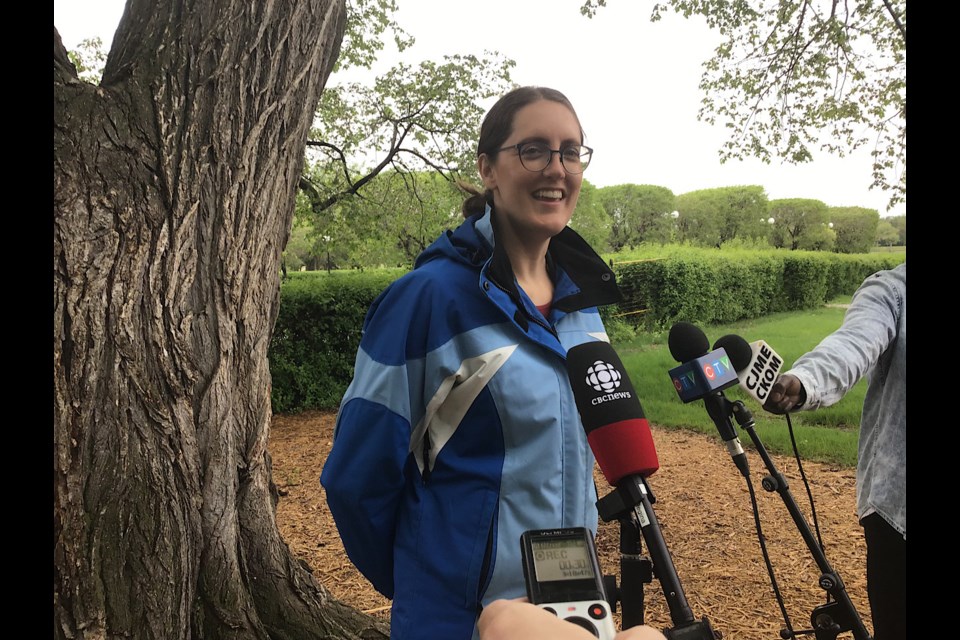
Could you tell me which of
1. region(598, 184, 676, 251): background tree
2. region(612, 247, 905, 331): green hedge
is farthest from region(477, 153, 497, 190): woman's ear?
region(598, 184, 676, 251): background tree

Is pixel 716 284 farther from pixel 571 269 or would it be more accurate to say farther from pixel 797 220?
pixel 797 220

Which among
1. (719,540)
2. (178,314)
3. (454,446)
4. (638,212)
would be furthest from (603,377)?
(638,212)

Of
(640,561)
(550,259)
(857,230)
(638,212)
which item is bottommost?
(640,561)

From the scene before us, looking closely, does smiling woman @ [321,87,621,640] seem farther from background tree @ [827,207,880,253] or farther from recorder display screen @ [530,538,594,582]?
background tree @ [827,207,880,253]

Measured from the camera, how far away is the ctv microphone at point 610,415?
3.77 ft

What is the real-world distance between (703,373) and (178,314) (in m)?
2.19

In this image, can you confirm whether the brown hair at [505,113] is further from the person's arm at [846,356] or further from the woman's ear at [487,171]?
the person's arm at [846,356]

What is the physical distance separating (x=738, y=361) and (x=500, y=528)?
91 centimetres

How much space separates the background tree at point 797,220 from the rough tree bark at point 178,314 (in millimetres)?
44219

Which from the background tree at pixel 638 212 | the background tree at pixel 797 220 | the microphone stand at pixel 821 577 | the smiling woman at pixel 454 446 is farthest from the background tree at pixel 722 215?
the smiling woman at pixel 454 446

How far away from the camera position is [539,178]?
181 cm

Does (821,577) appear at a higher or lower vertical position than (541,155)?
lower

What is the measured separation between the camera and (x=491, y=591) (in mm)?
1577
